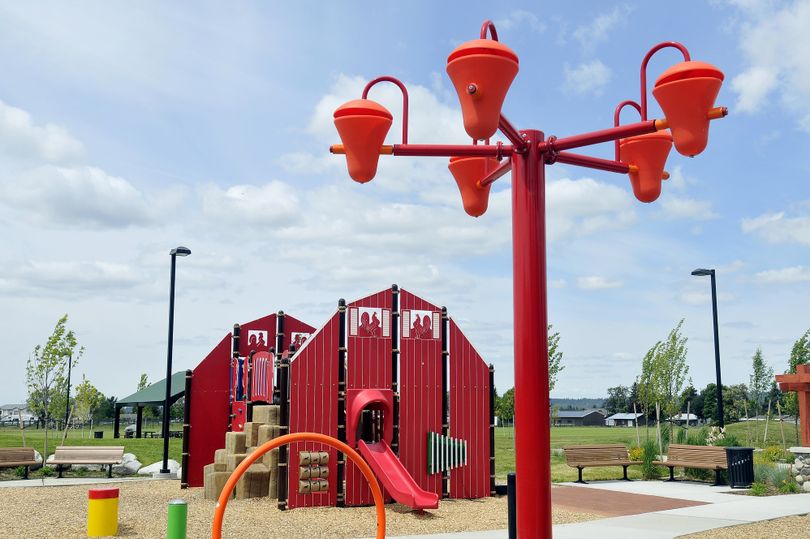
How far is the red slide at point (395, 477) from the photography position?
11.0m

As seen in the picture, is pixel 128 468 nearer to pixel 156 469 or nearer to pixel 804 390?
pixel 156 469

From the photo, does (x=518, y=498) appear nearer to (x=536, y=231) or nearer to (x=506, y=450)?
(x=536, y=231)

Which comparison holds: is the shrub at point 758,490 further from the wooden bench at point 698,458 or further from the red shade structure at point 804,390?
the red shade structure at point 804,390

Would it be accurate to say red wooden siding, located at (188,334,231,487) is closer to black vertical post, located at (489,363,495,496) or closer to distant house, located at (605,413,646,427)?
black vertical post, located at (489,363,495,496)

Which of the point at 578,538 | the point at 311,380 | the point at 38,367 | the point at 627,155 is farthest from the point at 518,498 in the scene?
the point at 38,367

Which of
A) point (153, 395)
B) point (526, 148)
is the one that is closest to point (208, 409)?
point (526, 148)

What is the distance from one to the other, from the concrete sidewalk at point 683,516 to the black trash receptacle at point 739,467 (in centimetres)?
25

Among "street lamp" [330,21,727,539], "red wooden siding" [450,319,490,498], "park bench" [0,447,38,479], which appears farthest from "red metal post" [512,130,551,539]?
"park bench" [0,447,38,479]

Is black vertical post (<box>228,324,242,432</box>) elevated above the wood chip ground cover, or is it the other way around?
black vertical post (<box>228,324,242,432</box>)

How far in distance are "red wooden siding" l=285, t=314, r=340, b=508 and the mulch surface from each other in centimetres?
356

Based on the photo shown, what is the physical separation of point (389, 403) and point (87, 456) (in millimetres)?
8801

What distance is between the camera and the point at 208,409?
48.6ft

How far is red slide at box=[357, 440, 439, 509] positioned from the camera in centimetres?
Result: 1098

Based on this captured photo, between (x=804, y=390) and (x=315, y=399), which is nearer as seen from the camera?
(x=315, y=399)
